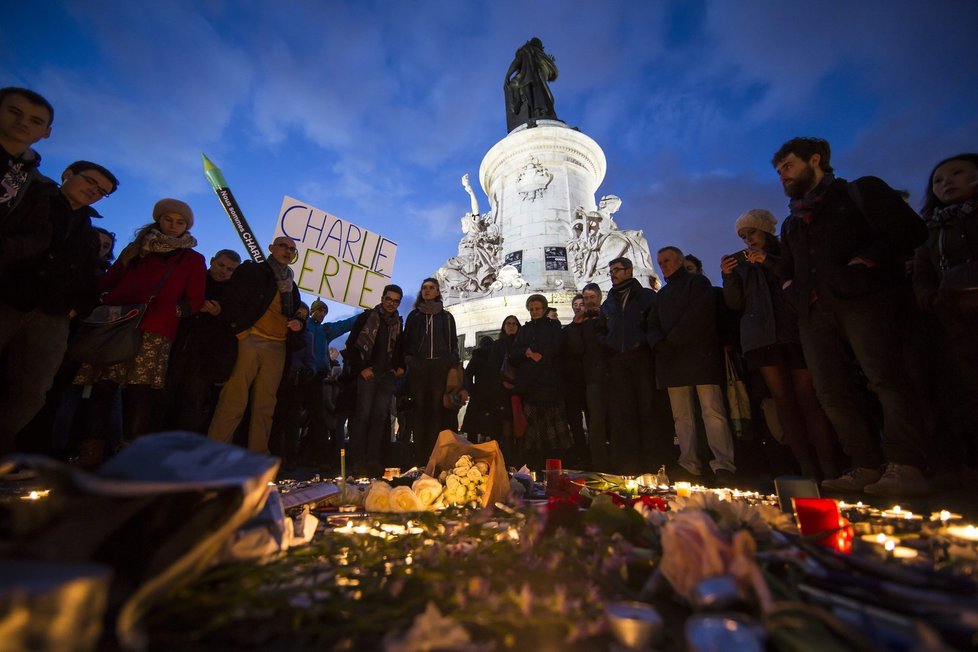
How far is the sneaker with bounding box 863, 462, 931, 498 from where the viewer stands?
8.02 feet

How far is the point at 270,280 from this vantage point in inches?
158

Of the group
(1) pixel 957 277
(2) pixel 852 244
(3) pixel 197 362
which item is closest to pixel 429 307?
(3) pixel 197 362

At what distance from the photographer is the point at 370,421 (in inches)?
189

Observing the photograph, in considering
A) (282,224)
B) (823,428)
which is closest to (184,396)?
(282,224)

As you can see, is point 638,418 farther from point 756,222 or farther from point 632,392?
point 756,222

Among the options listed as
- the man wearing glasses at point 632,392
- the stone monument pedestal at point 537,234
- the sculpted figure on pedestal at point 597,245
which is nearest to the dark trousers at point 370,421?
the man wearing glasses at point 632,392

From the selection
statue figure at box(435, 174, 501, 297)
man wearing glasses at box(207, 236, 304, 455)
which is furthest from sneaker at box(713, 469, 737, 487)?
statue figure at box(435, 174, 501, 297)

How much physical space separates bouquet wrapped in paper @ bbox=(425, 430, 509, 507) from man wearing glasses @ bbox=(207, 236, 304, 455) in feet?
6.62

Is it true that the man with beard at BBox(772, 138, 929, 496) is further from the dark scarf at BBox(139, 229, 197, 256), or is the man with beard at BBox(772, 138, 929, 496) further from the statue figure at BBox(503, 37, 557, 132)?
the statue figure at BBox(503, 37, 557, 132)

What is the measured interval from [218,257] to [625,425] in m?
4.52

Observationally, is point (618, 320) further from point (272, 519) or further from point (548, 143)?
point (548, 143)

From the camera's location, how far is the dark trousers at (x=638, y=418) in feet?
14.4

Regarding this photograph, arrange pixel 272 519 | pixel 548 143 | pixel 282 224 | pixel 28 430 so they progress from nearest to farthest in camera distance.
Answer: pixel 272 519, pixel 28 430, pixel 282 224, pixel 548 143

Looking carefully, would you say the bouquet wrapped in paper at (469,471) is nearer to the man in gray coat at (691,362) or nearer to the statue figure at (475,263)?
the man in gray coat at (691,362)
